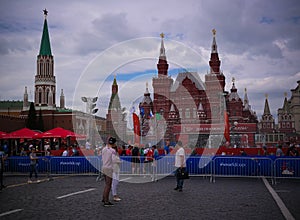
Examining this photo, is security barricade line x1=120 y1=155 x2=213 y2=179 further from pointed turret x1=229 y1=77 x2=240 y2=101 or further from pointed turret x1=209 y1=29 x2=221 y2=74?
pointed turret x1=229 y1=77 x2=240 y2=101

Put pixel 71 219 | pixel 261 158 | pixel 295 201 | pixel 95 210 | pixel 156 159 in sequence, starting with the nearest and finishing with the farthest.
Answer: pixel 71 219, pixel 95 210, pixel 295 201, pixel 261 158, pixel 156 159

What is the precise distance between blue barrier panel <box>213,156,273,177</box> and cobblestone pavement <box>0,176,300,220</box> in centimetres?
340

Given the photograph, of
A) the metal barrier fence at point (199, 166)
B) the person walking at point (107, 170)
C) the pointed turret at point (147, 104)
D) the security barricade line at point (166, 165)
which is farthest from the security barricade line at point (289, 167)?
the pointed turret at point (147, 104)

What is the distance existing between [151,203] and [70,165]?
11721 mm

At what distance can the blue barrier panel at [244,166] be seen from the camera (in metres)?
18.1

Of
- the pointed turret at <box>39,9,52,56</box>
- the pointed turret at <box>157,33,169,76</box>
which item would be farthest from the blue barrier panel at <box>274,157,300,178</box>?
the pointed turret at <box>39,9,52,56</box>

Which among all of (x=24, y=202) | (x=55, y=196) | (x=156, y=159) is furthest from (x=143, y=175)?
(x=24, y=202)

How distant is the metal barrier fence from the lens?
17547 mm

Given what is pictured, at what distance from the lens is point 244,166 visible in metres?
18.3

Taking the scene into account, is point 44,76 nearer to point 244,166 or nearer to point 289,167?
point 244,166

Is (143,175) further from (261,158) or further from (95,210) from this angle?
(95,210)

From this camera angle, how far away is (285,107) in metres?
144

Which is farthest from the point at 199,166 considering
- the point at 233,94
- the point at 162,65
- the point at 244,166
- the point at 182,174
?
the point at 233,94

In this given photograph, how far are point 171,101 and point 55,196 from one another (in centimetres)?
6409
